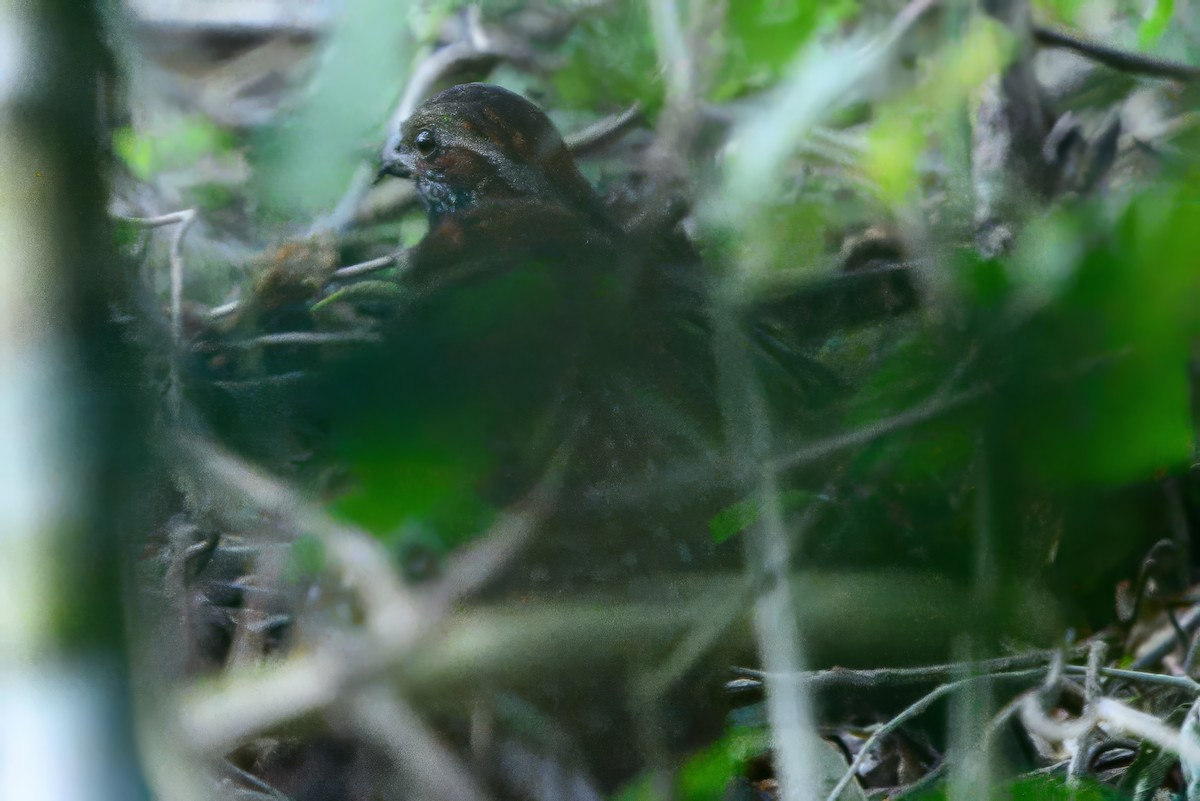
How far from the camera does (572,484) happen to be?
2.22 feet

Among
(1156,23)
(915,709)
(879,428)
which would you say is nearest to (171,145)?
(879,428)

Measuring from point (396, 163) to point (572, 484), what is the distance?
0.48 meters

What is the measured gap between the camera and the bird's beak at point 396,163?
0.99m

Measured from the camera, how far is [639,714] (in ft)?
2.32

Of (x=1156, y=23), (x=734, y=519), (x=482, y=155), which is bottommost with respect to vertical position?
(x=734, y=519)

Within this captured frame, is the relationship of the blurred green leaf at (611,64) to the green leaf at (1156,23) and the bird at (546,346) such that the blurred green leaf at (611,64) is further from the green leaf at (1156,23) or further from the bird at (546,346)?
the green leaf at (1156,23)

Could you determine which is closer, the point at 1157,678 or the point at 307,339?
the point at 307,339

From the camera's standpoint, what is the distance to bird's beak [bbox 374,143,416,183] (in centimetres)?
99

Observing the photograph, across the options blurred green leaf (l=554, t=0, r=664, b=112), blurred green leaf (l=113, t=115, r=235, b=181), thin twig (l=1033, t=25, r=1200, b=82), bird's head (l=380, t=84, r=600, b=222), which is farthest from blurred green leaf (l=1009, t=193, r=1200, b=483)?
thin twig (l=1033, t=25, r=1200, b=82)

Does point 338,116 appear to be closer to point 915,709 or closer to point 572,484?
point 572,484

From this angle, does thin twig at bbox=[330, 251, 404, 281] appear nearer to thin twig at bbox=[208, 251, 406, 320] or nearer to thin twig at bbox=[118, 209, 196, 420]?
thin twig at bbox=[208, 251, 406, 320]

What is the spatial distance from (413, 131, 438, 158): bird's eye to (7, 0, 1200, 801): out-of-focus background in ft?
0.27

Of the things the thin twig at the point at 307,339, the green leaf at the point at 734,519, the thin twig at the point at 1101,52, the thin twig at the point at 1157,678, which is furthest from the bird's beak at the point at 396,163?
the thin twig at the point at 1101,52

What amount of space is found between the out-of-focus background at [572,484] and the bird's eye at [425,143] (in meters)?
0.08
